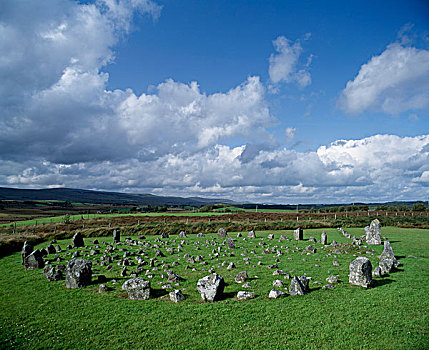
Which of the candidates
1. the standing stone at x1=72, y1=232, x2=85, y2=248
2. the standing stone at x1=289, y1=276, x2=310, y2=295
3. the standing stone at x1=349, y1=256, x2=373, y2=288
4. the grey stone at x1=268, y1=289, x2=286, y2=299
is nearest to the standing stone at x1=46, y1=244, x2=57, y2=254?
the standing stone at x1=72, y1=232, x2=85, y2=248

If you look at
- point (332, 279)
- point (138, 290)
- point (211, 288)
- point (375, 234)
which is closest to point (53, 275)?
point (138, 290)

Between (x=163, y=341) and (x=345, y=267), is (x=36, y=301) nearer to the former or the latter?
(x=163, y=341)

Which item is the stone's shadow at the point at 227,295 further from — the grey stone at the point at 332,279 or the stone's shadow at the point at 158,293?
the grey stone at the point at 332,279

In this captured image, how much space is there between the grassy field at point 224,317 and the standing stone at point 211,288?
33cm

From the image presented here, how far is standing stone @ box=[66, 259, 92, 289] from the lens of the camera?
1370 centimetres

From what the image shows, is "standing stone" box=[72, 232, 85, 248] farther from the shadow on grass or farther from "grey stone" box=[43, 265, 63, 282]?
the shadow on grass

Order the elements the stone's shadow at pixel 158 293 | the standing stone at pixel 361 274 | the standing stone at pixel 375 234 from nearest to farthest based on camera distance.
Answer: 1. the stone's shadow at pixel 158 293
2. the standing stone at pixel 361 274
3. the standing stone at pixel 375 234

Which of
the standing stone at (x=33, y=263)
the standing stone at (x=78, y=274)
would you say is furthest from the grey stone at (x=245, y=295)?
the standing stone at (x=33, y=263)

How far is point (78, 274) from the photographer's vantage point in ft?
45.1

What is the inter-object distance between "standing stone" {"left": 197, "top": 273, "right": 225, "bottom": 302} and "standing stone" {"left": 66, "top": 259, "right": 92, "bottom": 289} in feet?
21.8

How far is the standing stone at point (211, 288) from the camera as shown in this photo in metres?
A: 11.4

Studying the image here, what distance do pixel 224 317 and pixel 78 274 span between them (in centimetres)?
862

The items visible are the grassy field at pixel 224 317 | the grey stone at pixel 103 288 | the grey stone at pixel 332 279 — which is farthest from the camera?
the grey stone at pixel 332 279

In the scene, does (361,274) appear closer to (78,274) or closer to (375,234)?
(78,274)
